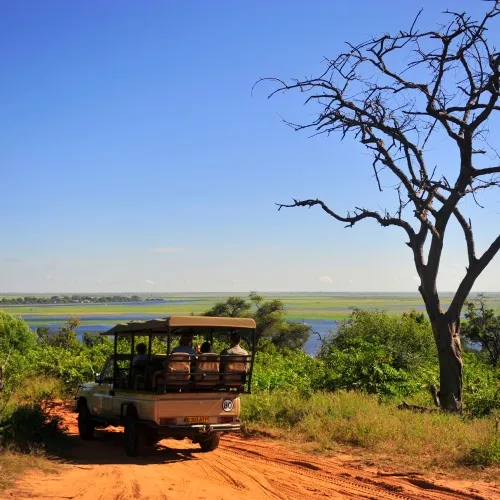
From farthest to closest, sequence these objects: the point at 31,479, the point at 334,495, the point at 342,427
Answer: the point at 342,427
the point at 31,479
the point at 334,495

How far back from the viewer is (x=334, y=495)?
8.66 m

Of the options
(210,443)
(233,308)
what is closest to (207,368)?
(210,443)

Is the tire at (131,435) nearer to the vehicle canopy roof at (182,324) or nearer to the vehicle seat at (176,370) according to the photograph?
the vehicle seat at (176,370)

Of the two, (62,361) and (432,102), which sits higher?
(432,102)

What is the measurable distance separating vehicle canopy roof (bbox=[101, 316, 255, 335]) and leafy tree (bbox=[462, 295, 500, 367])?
25414mm

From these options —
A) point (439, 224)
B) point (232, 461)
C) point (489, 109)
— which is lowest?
point (232, 461)

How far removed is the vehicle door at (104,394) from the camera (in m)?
12.7

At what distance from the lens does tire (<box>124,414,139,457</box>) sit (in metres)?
11.3

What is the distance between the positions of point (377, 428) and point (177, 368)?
3.78m

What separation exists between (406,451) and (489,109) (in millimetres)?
7633

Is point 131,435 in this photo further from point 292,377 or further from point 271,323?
point 271,323

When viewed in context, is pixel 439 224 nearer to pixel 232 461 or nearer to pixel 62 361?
pixel 232 461

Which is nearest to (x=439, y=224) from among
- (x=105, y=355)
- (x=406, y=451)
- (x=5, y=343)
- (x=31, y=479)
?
(x=406, y=451)

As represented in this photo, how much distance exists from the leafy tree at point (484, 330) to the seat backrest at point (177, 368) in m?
26.4
